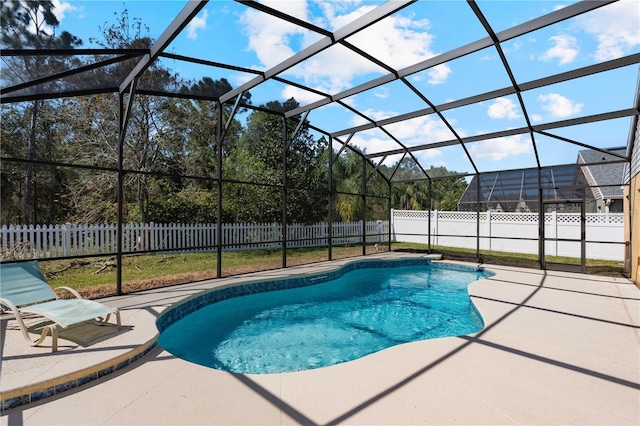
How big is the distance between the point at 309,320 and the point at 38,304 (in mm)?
3751

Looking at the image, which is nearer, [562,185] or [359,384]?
[359,384]

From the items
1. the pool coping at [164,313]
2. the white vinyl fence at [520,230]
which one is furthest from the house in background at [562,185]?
the pool coping at [164,313]

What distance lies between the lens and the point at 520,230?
12578 millimetres

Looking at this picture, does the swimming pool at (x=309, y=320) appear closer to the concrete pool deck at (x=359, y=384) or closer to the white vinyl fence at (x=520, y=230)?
the concrete pool deck at (x=359, y=384)

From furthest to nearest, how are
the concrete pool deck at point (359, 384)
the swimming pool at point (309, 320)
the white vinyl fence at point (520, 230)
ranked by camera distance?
the white vinyl fence at point (520, 230) → the swimming pool at point (309, 320) → the concrete pool deck at point (359, 384)

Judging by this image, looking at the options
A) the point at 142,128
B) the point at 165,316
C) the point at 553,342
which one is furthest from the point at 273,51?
the point at 142,128

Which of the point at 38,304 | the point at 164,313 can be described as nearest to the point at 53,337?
the point at 38,304

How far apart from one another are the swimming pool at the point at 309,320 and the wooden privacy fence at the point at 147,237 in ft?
4.43

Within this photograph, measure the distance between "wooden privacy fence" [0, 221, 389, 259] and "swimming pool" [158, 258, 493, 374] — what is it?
135cm

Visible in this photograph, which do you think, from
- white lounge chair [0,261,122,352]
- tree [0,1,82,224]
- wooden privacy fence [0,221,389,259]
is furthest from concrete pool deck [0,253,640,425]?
tree [0,1,82,224]

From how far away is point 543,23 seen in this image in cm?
423

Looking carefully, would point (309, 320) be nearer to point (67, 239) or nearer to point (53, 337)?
point (53, 337)

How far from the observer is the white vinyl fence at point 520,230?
10438 millimetres

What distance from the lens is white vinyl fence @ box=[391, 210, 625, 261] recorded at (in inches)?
411
